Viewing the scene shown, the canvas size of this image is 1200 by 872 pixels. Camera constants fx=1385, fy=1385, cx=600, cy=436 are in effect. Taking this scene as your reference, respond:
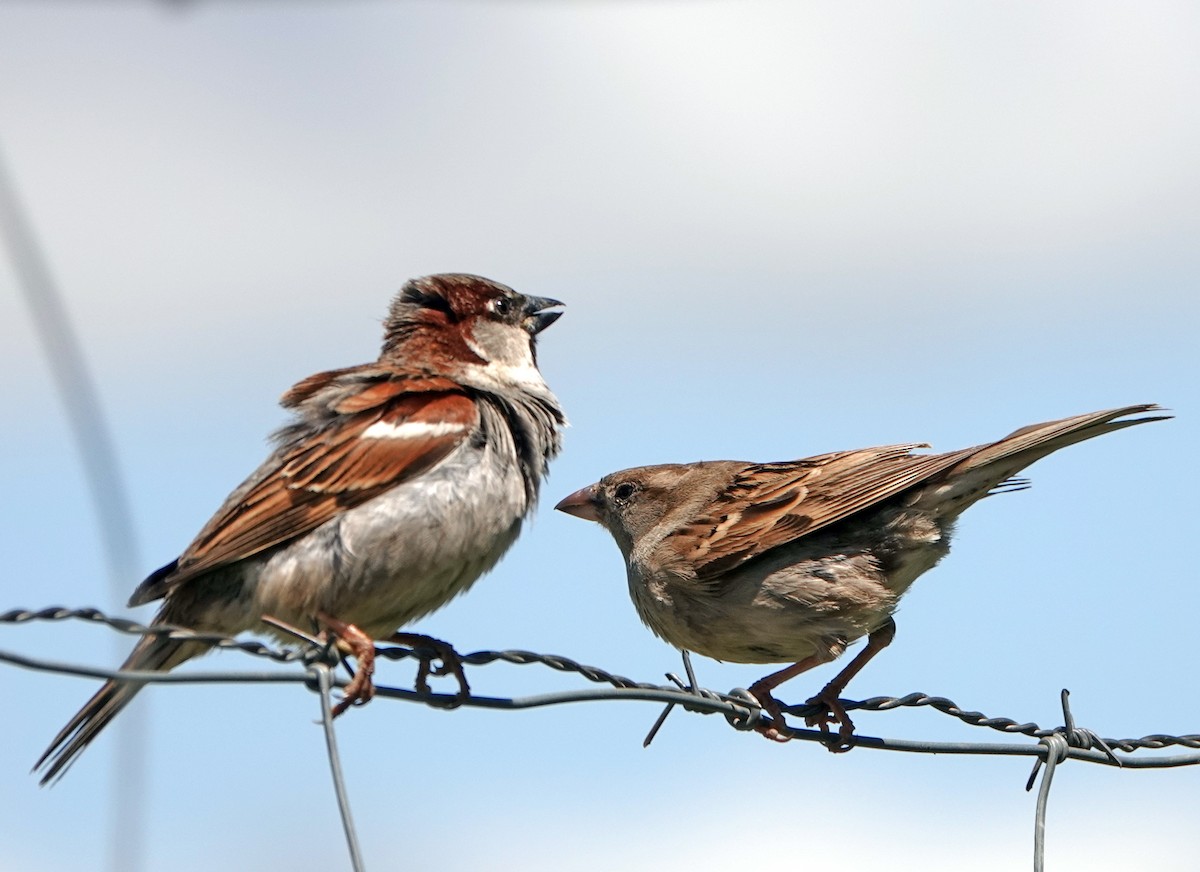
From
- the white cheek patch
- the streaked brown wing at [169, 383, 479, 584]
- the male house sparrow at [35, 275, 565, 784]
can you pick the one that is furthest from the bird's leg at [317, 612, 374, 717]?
the white cheek patch

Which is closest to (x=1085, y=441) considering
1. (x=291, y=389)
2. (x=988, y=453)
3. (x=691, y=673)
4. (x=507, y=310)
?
(x=988, y=453)

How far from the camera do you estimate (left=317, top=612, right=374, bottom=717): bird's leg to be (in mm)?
4355

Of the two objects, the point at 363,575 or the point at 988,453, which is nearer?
the point at 363,575

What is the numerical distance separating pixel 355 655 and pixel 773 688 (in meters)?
1.91

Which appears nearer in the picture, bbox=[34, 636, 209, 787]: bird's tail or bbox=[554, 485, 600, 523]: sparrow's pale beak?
Result: bbox=[34, 636, 209, 787]: bird's tail

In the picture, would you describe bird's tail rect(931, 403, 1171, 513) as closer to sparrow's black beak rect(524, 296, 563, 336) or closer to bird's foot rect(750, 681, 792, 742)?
bird's foot rect(750, 681, 792, 742)

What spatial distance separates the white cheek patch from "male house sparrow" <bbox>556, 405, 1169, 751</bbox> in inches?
54.3

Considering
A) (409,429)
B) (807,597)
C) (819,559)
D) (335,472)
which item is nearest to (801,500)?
(819,559)

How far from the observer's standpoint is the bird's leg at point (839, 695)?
5.22 m

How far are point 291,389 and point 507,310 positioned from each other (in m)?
1.28

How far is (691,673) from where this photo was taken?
4379 millimetres

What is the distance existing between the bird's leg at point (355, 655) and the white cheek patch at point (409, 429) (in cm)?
70

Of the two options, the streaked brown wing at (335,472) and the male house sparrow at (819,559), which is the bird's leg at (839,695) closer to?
the male house sparrow at (819,559)

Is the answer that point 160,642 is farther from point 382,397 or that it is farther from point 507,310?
point 507,310
